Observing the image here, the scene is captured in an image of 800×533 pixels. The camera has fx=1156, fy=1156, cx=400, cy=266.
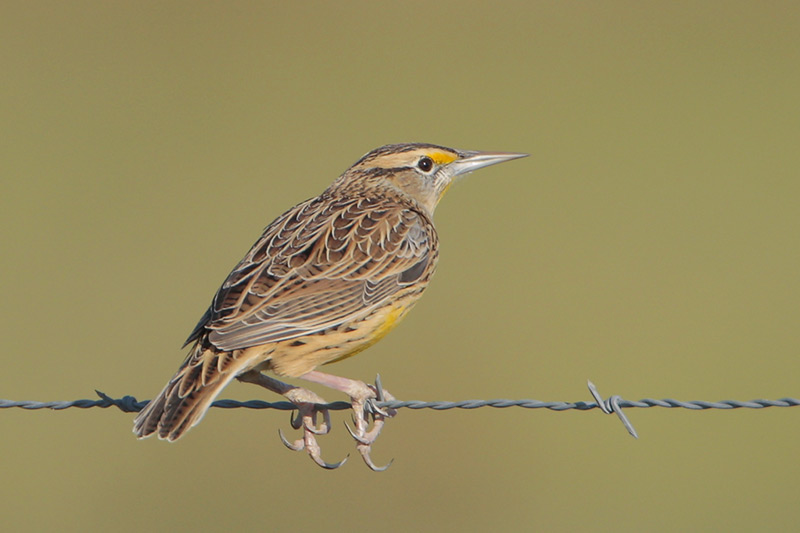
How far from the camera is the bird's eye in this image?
6465mm

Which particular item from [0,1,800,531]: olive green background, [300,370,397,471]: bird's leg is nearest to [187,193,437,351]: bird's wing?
[300,370,397,471]: bird's leg

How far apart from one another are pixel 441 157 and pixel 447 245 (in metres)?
6.01

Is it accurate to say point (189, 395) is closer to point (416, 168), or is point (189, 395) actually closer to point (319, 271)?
point (319, 271)

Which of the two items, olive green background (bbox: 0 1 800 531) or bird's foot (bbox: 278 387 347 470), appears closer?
bird's foot (bbox: 278 387 347 470)

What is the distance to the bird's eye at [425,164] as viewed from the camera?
21.2 ft

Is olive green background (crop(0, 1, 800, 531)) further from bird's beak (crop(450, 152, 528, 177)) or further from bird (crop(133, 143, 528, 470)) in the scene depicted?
bird (crop(133, 143, 528, 470))

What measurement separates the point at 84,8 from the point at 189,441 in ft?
31.6

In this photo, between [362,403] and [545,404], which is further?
[362,403]

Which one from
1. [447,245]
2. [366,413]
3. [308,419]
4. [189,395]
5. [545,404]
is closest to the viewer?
[545,404]

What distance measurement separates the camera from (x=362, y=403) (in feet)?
16.9

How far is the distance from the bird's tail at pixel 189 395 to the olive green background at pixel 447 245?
4.21 meters

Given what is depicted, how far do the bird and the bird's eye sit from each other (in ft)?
1.24

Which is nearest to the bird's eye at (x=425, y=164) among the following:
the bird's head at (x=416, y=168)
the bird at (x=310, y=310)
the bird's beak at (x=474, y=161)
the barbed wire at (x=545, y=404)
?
the bird's head at (x=416, y=168)

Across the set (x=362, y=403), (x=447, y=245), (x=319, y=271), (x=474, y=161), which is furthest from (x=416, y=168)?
(x=447, y=245)
